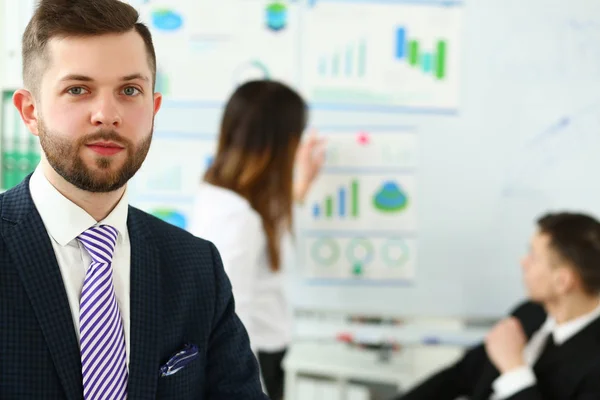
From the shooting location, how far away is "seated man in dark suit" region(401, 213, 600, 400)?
1.75 m

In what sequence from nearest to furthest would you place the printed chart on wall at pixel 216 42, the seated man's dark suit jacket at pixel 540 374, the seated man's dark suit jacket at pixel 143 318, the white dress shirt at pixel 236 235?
the seated man's dark suit jacket at pixel 143 318, the white dress shirt at pixel 236 235, the seated man's dark suit jacket at pixel 540 374, the printed chart on wall at pixel 216 42

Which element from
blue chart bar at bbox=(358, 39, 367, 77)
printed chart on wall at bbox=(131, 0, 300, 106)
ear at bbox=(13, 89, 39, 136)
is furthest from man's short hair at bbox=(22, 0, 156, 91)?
blue chart bar at bbox=(358, 39, 367, 77)

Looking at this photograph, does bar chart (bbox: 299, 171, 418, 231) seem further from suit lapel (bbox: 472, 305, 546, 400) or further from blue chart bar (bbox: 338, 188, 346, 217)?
suit lapel (bbox: 472, 305, 546, 400)

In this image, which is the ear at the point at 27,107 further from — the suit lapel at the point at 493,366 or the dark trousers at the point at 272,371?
the suit lapel at the point at 493,366

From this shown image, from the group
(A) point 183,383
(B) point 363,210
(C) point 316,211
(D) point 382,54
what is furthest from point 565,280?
(A) point 183,383

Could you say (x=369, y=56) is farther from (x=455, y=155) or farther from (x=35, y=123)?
(x=35, y=123)

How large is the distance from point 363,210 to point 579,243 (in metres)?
0.63

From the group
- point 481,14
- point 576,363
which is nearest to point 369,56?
→ point 481,14

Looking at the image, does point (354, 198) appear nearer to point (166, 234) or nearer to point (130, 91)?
point (166, 234)

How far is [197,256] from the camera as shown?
3.03 feet

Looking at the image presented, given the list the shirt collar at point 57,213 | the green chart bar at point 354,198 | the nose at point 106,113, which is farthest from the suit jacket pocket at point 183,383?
the green chart bar at point 354,198

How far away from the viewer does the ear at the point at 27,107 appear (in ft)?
2.68

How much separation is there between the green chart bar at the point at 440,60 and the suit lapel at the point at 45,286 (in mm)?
1530

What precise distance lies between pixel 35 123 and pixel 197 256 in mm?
275
